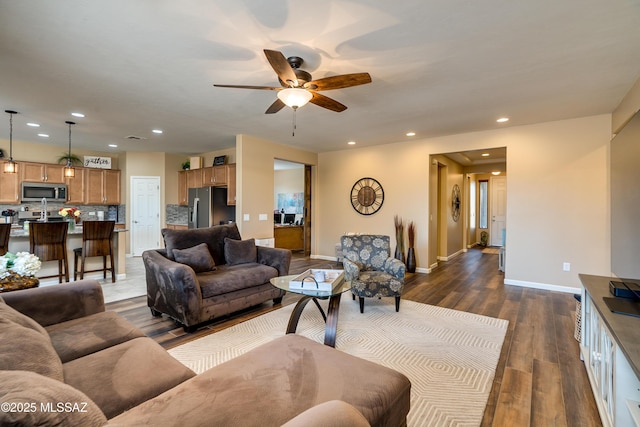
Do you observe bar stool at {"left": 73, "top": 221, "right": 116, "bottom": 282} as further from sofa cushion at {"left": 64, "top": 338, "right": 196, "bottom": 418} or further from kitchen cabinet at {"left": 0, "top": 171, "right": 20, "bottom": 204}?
sofa cushion at {"left": 64, "top": 338, "right": 196, "bottom": 418}

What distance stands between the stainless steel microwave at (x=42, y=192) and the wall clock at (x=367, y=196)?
6490 mm

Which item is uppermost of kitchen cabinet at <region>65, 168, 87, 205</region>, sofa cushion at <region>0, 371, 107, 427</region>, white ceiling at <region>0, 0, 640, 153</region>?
white ceiling at <region>0, 0, 640, 153</region>

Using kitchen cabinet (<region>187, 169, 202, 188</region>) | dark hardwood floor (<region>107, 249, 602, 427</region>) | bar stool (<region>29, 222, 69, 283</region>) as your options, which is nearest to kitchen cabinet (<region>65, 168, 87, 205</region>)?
kitchen cabinet (<region>187, 169, 202, 188</region>)

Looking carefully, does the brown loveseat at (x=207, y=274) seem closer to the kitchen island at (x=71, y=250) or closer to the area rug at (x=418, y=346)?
the area rug at (x=418, y=346)

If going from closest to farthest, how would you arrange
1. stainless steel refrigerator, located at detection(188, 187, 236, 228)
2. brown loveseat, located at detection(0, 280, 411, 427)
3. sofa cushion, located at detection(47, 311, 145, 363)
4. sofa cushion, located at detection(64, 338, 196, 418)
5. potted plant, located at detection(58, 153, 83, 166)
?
1. brown loveseat, located at detection(0, 280, 411, 427)
2. sofa cushion, located at detection(64, 338, 196, 418)
3. sofa cushion, located at detection(47, 311, 145, 363)
4. stainless steel refrigerator, located at detection(188, 187, 236, 228)
5. potted plant, located at detection(58, 153, 83, 166)

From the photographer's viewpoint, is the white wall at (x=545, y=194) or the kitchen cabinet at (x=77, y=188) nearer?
the white wall at (x=545, y=194)

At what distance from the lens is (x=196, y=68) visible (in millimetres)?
2775

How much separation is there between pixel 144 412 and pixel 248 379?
0.40 meters

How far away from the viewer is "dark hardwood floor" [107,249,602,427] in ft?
6.14

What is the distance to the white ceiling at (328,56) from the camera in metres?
1.97

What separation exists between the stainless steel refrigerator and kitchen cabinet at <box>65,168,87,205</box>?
2.78 m

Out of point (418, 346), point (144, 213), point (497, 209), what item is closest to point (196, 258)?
point (418, 346)

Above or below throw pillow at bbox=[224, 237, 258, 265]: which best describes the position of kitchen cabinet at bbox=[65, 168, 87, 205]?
above

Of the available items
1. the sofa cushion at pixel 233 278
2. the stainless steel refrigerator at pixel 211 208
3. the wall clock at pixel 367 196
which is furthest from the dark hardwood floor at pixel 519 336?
the stainless steel refrigerator at pixel 211 208
